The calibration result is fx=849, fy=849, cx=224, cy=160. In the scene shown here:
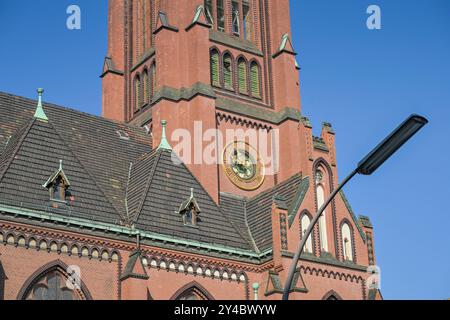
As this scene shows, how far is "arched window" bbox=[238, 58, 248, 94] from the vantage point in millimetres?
48094

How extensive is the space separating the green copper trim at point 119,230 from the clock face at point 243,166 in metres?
7.86

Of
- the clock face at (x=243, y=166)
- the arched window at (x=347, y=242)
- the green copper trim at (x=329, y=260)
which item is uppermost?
the clock face at (x=243, y=166)

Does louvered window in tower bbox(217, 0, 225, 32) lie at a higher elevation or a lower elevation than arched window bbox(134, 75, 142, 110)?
higher

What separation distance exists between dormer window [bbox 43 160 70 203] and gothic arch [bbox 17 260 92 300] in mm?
2666

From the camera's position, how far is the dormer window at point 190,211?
37188 millimetres

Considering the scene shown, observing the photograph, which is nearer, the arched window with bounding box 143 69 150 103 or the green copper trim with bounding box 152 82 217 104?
the green copper trim with bounding box 152 82 217 104

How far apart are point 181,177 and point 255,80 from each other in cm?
1188

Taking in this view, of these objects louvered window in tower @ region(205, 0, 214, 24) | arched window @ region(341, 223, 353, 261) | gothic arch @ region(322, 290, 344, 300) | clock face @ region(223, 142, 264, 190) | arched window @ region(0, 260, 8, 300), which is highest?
louvered window in tower @ region(205, 0, 214, 24)

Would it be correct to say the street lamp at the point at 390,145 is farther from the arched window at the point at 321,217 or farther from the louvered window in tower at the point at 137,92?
the louvered window in tower at the point at 137,92

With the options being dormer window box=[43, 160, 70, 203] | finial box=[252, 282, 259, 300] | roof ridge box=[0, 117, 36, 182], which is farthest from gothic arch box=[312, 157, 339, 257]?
roof ridge box=[0, 117, 36, 182]

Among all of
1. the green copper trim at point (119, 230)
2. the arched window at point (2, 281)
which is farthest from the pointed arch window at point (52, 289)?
the green copper trim at point (119, 230)

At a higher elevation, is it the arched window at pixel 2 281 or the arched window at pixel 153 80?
the arched window at pixel 153 80

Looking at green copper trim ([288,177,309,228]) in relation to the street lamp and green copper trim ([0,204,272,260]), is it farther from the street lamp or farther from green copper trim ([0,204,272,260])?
the street lamp

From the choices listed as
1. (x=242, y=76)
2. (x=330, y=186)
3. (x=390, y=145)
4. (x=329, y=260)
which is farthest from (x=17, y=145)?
(x=390, y=145)
